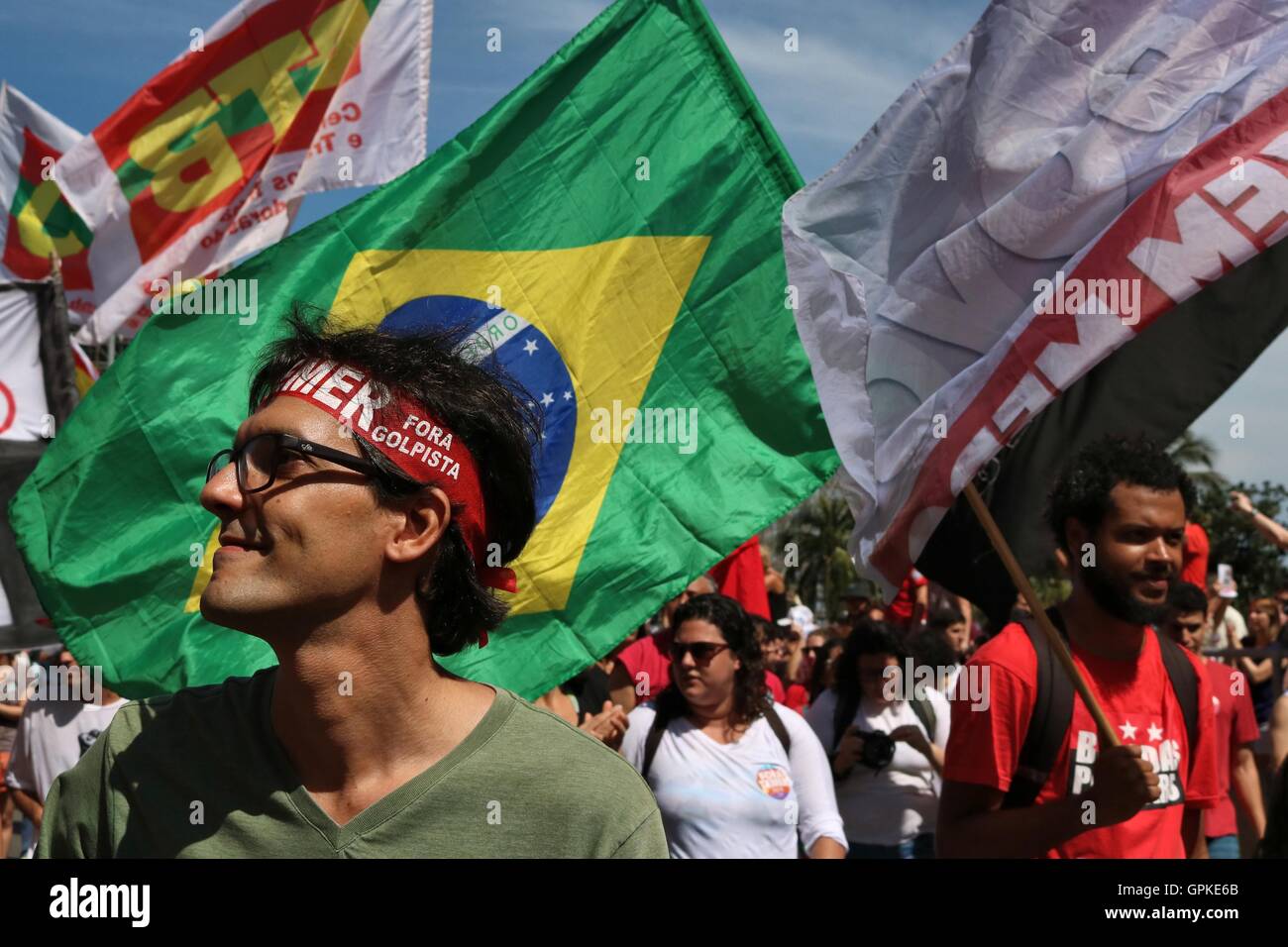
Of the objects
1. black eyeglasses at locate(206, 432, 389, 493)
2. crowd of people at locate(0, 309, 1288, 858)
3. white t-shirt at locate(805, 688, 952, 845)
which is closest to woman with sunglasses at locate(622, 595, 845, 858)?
white t-shirt at locate(805, 688, 952, 845)

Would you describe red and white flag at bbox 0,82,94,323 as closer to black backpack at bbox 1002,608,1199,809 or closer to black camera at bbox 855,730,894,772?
black camera at bbox 855,730,894,772

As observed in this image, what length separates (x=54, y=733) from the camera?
24.0 ft

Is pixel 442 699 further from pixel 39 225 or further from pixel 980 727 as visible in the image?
pixel 39 225

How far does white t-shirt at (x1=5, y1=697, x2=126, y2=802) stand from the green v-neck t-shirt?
5.08m

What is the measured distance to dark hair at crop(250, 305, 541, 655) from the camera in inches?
104

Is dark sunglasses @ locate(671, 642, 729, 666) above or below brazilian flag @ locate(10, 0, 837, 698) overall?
below

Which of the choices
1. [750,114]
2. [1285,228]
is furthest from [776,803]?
[1285,228]

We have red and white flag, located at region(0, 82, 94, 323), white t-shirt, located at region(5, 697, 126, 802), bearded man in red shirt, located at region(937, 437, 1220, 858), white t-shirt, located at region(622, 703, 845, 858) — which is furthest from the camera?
red and white flag, located at region(0, 82, 94, 323)

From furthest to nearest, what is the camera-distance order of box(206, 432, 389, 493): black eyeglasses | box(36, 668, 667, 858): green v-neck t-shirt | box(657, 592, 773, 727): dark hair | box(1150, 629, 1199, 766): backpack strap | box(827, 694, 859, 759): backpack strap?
box(827, 694, 859, 759): backpack strap < box(657, 592, 773, 727): dark hair < box(1150, 629, 1199, 766): backpack strap < box(206, 432, 389, 493): black eyeglasses < box(36, 668, 667, 858): green v-neck t-shirt

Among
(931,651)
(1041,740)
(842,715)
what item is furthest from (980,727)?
(931,651)

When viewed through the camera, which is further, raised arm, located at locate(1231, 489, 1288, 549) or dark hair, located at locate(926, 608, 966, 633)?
dark hair, located at locate(926, 608, 966, 633)
